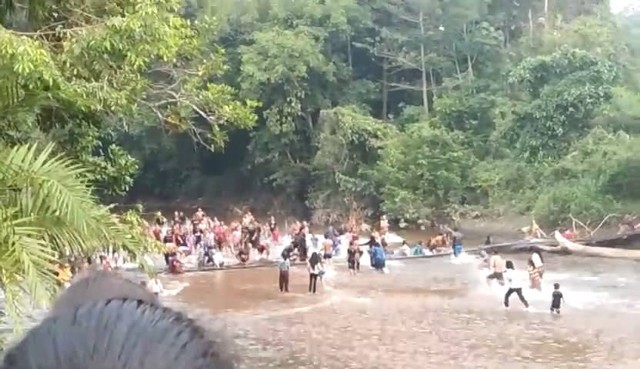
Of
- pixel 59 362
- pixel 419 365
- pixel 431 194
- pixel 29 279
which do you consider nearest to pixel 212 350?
pixel 59 362

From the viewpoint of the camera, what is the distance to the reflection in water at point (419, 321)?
41.2 ft

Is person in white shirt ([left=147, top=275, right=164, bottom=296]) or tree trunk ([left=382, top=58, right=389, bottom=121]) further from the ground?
tree trunk ([left=382, top=58, right=389, bottom=121])

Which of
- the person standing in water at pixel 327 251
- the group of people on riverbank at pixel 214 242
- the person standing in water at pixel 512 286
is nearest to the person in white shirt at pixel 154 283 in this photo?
the person standing in water at pixel 512 286

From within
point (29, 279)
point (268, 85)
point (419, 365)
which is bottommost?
point (419, 365)

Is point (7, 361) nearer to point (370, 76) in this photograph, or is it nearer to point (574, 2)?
point (370, 76)

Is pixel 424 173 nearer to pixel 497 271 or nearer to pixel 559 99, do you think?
pixel 559 99

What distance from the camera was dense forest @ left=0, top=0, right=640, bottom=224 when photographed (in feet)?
99.2

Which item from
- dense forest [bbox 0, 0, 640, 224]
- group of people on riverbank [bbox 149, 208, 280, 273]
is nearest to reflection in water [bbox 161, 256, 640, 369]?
group of people on riverbank [bbox 149, 208, 280, 273]

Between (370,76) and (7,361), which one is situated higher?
(370,76)

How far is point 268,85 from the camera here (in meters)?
34.0

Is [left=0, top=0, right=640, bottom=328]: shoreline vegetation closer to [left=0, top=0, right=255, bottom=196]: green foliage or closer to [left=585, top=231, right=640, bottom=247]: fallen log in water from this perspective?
[left=585, top=231, right=640, bottom=247]: fallen log in water

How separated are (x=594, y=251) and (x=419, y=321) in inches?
400

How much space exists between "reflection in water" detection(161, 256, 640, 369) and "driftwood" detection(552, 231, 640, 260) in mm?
1799

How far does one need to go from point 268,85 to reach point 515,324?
20405 mm
